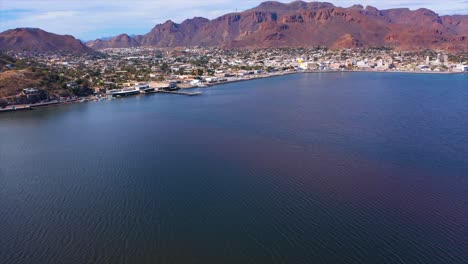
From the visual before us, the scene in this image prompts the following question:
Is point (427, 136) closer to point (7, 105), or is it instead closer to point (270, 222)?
point (270, 222)

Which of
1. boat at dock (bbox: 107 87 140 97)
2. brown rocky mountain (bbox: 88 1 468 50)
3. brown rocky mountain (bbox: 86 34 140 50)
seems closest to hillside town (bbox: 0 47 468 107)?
boat at dock (bbox: 107 87 140 97)

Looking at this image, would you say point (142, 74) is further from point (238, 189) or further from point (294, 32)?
point (294, 32)

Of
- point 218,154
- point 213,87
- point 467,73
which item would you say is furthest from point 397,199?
point 467,73

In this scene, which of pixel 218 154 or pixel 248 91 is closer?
pixel 218 154

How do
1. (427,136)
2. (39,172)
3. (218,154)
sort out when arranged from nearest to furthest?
(39,172), (218,154), (427,136)

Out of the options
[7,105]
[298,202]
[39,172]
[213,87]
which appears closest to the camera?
[298,202]

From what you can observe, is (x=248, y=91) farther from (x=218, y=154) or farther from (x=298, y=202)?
(x=298, y=202)
